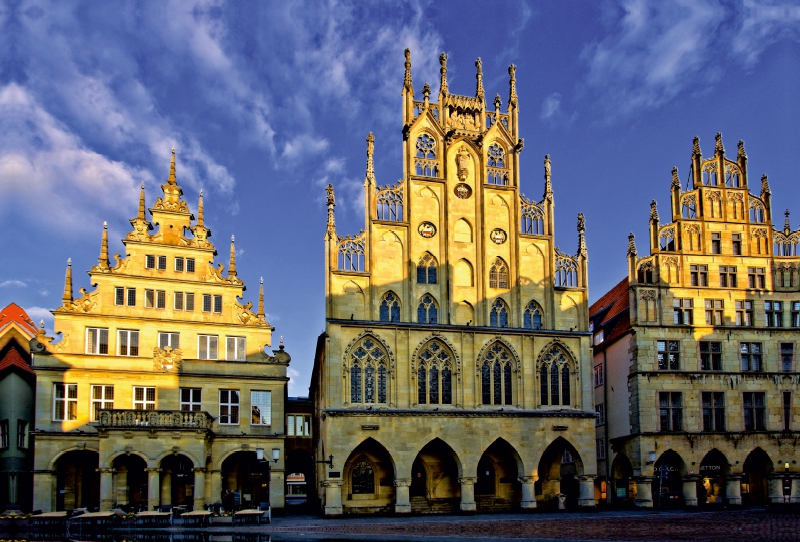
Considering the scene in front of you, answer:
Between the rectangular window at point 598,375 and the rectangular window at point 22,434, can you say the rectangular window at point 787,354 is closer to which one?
the rectangular window at point 598,375

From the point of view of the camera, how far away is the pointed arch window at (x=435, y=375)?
4566 cm

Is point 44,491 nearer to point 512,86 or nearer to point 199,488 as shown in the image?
point 199,488

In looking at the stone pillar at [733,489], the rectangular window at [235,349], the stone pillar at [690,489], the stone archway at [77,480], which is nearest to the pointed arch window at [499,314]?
the stone pillar at [690,489]

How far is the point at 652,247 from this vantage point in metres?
52.0

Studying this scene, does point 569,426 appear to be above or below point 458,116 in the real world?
below

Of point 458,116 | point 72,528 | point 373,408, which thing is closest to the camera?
point 72,528

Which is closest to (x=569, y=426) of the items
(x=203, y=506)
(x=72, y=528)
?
(x=203, y=506)

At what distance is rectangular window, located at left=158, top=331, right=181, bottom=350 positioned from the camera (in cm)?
4481

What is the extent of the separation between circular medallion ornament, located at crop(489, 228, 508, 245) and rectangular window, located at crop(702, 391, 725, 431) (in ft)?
50.9

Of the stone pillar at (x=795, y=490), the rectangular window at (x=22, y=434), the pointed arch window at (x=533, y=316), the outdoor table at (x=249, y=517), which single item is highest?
the pointed arch window at (x=533, y=316)

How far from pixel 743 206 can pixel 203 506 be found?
37.9 metres

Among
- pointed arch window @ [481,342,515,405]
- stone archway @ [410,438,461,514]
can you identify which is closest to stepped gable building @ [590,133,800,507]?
pointed arch window @ [481,342,515,405]

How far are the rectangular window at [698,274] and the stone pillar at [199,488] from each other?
31788mm

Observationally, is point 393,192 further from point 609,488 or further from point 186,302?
point 609,488
